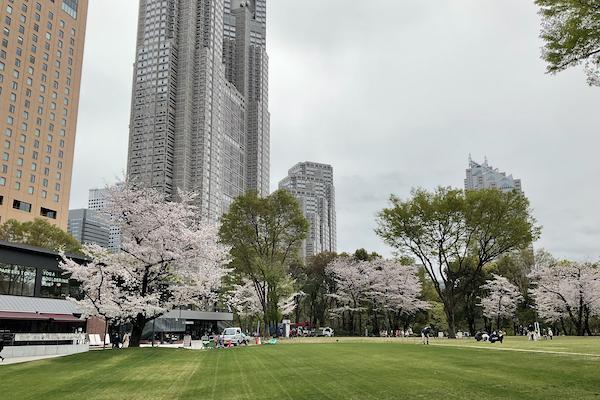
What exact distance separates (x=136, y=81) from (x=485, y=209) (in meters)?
116

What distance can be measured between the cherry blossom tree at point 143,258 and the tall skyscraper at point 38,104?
65966mm

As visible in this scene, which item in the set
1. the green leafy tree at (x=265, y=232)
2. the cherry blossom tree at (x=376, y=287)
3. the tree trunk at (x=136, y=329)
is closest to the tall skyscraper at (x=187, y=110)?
the cherry blossom tree at (x=376, y=287)

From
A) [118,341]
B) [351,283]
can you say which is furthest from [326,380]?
[351,283]

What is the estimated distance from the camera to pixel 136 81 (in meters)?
134

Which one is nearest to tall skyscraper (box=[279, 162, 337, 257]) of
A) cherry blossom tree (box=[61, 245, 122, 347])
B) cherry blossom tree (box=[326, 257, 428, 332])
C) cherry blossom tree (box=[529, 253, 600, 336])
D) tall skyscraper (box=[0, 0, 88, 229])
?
tall skyscraper (box=[0, 0, 88, 229])

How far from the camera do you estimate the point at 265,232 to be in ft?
171

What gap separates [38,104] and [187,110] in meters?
40.4

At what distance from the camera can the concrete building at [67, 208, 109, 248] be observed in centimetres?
16125

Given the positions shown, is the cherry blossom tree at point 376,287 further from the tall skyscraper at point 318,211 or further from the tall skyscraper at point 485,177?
the tall skyscraper at point 485,177

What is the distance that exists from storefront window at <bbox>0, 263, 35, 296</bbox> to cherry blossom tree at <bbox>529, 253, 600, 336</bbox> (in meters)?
57.2

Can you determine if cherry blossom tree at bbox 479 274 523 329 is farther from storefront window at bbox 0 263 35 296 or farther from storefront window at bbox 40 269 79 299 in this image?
storefront window at bbox 0 263 35 296

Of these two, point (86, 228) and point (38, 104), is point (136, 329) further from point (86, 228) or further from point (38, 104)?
point (86, 228)

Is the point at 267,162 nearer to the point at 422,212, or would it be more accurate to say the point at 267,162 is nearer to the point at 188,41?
the point at 188,41

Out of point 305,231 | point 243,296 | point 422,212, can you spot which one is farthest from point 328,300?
point 422,212
